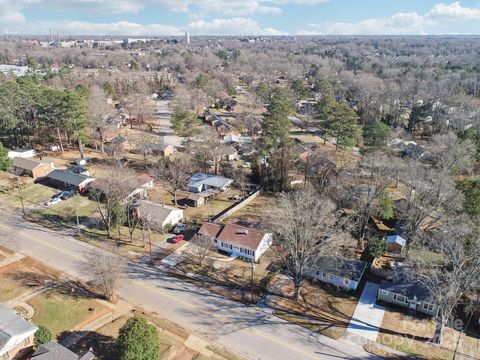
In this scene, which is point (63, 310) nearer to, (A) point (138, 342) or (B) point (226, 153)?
(A) point (138, 342)

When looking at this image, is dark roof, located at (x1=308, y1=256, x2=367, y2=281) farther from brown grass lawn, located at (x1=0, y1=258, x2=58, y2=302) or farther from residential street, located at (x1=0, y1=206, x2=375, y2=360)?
brown grass lawn, located at (x1=0, y1=258, x2=58, y2=302)

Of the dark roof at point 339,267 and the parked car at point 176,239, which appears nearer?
the dark roof at point 339,267

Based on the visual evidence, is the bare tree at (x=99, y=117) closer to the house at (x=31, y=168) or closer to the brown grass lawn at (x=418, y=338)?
the house at (x=31, y=168)

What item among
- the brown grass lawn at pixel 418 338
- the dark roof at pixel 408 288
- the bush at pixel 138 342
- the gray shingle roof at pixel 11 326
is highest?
the bush at pixel 138 342

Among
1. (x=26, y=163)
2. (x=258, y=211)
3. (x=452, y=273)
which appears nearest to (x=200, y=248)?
(x=258, y=211)

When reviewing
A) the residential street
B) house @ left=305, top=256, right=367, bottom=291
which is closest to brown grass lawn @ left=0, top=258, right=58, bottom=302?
the residential street

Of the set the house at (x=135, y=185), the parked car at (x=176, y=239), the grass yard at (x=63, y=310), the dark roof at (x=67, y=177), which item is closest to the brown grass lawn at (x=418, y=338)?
the parked car at (x=176, y=239)

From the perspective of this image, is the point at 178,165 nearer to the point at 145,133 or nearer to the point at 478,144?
the point at 145,133
